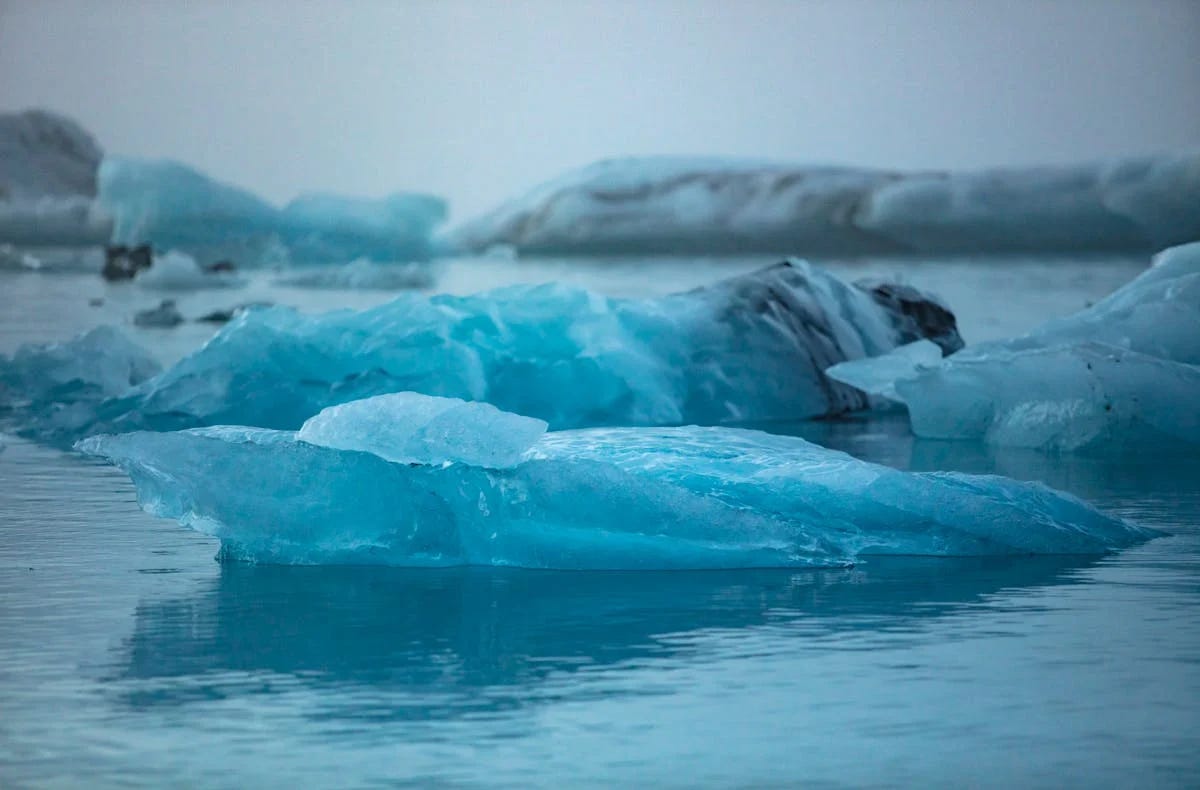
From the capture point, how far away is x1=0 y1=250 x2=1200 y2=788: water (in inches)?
113

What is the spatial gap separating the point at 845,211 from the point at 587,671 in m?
26.5

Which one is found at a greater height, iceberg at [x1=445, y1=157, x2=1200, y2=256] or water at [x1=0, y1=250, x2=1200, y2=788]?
iceberg at [x1=445, y1=157, x2=1200, y2=256]

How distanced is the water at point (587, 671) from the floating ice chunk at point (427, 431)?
30 cm

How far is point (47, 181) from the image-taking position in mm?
35906

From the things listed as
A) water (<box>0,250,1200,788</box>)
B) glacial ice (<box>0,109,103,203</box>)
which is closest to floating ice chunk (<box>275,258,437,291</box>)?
glacial ice (<box>0,109,103,203</box>)

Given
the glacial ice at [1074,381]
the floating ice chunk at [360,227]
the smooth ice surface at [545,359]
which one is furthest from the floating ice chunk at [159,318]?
the floating ice chunk at [360,227]

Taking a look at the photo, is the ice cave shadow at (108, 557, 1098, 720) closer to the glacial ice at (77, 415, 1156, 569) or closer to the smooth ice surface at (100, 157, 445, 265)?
the glacial ice at (77, 415, 1156, 569)

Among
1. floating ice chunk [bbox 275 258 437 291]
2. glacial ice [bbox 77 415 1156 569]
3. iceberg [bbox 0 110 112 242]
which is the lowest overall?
glacial ice [bbox 77 415 1156 569]

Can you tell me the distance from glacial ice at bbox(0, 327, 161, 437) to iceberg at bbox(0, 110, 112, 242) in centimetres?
2466

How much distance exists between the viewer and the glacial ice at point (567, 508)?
15.0ft

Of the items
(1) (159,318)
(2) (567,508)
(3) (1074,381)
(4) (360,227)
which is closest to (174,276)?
(4) (360,227)

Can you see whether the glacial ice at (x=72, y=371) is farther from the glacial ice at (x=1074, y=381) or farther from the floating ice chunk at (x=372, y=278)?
the floating ice chunk at (x=372, y=278)

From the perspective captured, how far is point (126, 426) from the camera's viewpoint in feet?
26.6

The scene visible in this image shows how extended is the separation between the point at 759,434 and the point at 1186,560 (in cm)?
127
